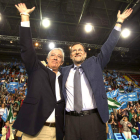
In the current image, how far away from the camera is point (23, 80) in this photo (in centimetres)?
1091

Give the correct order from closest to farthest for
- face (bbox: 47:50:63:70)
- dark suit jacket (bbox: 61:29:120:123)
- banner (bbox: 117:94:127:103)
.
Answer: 1. dark suit jacket (bbox: 61:29:120:123)
2. face (bbox: 47:50:63:70)
3. banner (bbox: 117:94:127:103)

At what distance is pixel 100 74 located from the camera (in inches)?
62.5

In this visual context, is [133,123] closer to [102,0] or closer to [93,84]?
[93,84]

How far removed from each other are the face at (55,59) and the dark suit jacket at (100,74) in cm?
21

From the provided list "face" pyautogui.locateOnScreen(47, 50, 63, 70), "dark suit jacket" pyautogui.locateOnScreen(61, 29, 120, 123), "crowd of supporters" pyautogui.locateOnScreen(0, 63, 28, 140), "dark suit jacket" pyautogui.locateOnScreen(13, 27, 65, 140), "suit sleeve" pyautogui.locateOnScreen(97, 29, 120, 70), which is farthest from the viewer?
"crowd of supporters" pyautogui.locateOnScreen(0, 63, 28, 140)

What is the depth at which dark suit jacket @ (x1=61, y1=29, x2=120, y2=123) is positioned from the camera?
4.64 feet

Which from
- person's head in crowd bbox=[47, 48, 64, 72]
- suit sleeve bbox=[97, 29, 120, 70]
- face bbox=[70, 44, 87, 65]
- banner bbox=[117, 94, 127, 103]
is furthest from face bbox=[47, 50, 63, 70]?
banner bbox=[117, 94, 127, 103]

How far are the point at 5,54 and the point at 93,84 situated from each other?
17186mm

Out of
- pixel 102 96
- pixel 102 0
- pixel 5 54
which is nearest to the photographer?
pixel 102 96

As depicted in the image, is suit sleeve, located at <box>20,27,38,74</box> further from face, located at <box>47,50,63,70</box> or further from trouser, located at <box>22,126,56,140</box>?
trouser, located at <box>22,126,56,140</box>

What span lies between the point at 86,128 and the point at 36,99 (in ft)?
2.00

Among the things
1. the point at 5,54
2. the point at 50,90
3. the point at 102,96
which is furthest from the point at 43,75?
the point at 5,54

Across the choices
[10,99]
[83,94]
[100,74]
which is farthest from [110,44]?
[10,99]

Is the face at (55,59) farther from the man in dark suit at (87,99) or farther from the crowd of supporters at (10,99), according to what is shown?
the crowd of supporters at (10,99)
